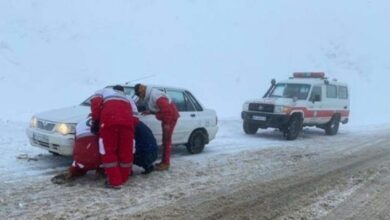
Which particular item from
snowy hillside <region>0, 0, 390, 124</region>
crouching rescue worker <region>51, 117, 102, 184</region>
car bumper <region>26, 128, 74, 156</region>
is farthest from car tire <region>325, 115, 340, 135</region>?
crouching rescue worker <region>51, 117, 102, 184</region>

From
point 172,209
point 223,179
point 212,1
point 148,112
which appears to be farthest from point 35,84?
point 212,1

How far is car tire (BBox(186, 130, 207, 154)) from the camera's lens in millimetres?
11062

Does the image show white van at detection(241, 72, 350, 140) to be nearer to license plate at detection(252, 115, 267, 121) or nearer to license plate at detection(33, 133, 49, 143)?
license plate at detection(252, 115, 267, 121)

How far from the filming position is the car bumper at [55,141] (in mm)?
8477

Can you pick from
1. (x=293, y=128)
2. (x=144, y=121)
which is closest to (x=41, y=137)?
(x=144, y=121)

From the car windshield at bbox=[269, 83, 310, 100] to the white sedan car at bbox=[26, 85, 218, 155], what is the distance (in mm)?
4958

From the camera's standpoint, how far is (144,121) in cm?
947

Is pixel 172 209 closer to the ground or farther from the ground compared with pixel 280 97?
closer to the ground

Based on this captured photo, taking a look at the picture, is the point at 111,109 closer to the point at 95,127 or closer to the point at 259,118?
the point at 95,127

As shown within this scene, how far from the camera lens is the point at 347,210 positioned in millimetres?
6758

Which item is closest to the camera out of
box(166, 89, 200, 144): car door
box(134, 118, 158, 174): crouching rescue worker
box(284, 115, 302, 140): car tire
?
box(134, 118, 158, 174): crouching rescue worker

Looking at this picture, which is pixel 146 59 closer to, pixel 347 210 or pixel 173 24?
pixel 173 24

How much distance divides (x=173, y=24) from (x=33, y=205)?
2174cm

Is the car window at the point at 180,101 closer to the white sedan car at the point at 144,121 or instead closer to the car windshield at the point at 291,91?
the white sedan car at the point at 144,121
